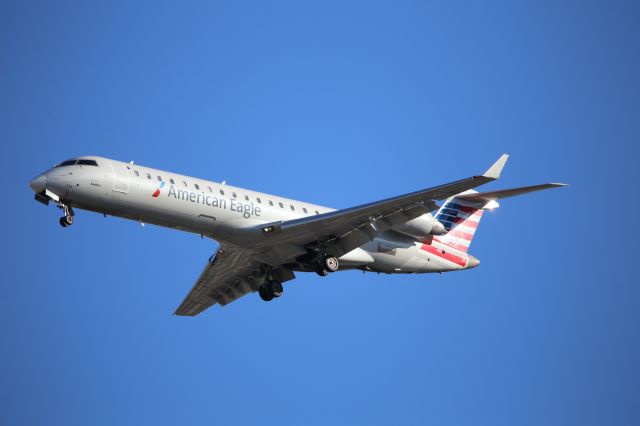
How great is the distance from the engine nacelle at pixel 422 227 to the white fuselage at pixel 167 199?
272 cm

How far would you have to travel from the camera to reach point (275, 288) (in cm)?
2675

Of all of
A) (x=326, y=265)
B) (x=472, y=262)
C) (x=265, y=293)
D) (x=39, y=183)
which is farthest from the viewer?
(x=472, y=262)

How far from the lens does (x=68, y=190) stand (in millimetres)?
22547

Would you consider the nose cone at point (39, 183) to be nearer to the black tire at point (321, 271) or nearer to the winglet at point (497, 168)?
the black tire at point (321, 271)

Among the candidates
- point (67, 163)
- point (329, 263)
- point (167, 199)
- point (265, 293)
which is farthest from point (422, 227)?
point (67, 163)

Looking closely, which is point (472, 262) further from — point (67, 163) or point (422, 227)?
point (67, 163)

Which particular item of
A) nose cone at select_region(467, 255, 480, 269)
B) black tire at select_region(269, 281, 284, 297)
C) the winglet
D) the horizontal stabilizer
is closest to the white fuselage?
black tire at select_region(269, 281, 284, 297)

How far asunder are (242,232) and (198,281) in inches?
187

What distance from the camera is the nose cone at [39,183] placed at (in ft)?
73.9

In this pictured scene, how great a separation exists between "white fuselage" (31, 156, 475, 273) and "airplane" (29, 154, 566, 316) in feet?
0.08

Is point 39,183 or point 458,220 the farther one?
point 458,220

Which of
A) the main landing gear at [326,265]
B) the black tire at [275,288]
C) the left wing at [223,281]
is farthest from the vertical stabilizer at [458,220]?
the left wing at [223,281]

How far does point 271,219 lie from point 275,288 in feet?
10.1

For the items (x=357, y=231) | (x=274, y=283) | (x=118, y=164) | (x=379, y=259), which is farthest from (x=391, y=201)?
(x=118, y=164)
